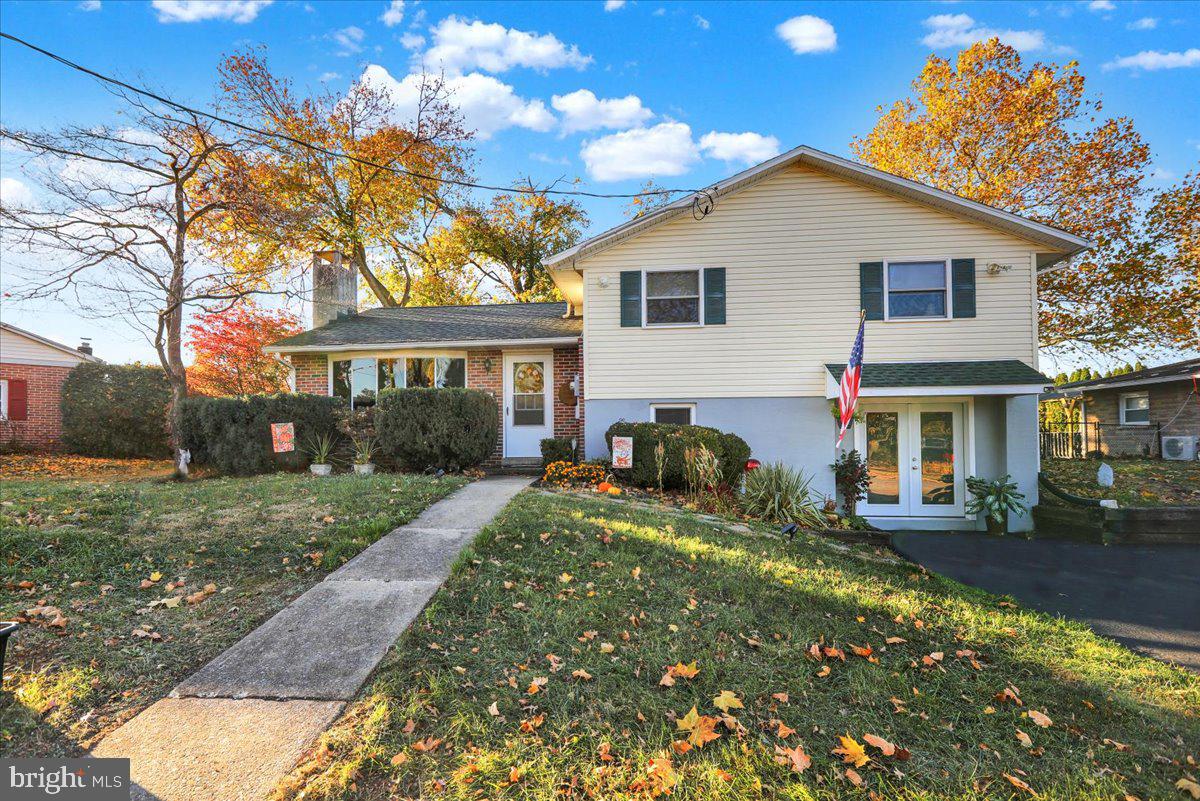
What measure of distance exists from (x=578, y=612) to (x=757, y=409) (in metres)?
6.89

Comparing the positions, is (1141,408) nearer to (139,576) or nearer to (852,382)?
(852,382)

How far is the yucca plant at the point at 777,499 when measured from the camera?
26.0 ft

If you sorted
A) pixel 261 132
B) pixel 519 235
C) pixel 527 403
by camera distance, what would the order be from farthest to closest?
pixel 519 235 → pixel 527 403 → pixel 261 132

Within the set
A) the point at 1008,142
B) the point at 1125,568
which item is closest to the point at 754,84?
the point at 1008,142

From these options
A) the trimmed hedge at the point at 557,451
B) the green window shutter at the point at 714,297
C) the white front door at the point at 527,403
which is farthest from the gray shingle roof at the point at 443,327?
the green window shutter at the point at 714,297

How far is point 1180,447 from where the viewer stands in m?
13.9

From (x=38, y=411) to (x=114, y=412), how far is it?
5068 mm

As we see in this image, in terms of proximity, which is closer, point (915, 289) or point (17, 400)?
point (915, 289)

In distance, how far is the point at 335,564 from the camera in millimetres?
4848

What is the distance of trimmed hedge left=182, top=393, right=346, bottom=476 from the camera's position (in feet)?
34.5

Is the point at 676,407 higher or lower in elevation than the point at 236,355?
lower

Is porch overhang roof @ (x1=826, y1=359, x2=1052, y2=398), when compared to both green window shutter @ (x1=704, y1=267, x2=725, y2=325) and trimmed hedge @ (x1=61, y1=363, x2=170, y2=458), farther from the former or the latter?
trimmed hedge @ (x1=61, y1=363, x2=170, y2=458)

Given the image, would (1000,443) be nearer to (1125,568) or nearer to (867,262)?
(1125,568)

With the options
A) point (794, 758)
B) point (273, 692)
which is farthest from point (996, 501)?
point (273, 692)
